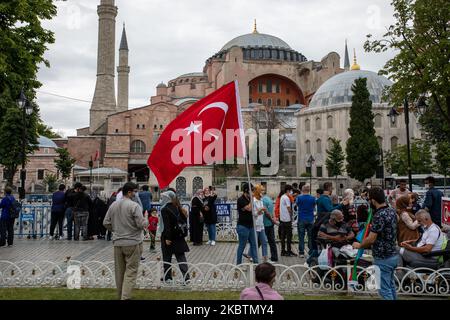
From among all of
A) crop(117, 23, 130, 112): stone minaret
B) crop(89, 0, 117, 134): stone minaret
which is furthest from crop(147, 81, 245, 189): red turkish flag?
crop(117, 23, 130, 112): stone minaret

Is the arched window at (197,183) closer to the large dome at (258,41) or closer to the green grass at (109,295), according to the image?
the green grass at (109,295)

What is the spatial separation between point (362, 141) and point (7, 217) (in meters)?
32.7

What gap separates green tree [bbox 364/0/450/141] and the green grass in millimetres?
10581

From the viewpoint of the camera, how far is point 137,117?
6062 centimetres

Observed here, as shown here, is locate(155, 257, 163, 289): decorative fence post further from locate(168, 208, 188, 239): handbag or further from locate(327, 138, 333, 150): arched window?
locate(327, 138, 333, 150): arched window

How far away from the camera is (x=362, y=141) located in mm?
39375

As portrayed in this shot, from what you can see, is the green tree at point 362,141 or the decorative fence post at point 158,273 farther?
the green tree at point 362,141

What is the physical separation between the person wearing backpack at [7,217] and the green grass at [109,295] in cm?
554

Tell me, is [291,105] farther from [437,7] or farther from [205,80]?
[437,7]

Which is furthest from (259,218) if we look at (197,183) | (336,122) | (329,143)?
(336,122)

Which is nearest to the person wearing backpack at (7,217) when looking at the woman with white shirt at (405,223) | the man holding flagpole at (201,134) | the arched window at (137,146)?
the man holding flagpole at (201,134)

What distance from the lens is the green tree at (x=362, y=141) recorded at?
3925 centimetres
